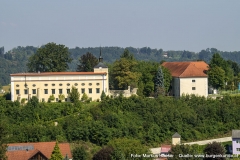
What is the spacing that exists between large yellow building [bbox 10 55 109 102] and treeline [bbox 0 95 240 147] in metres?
1.42

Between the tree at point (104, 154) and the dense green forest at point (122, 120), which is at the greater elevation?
the dense green forest at point (122, 120)

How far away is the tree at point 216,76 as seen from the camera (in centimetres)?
6166

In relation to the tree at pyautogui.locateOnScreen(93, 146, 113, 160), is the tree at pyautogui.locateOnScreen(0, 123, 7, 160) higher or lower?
higher

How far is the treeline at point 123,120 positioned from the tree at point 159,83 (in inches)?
53.8

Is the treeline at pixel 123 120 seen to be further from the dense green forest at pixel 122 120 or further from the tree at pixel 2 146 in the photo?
the tree at pixel 2 146

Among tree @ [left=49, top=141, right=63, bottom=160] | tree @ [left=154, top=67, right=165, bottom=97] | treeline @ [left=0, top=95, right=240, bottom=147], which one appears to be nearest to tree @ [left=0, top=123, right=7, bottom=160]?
tree @ [left=49, top=141, right=63, bottom=160]

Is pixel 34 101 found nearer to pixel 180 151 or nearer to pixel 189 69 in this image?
pixel 189 69

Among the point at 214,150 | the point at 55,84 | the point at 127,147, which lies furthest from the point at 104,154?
the point at 55,84

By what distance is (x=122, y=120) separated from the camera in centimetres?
5569

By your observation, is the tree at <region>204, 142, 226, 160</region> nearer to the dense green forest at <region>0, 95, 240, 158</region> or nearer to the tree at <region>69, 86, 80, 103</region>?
the dense green forest at <region>0, 95, 240, 158</region>

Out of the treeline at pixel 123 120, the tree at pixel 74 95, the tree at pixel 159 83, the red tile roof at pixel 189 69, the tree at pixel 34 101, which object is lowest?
the treeline at pixel 123 120

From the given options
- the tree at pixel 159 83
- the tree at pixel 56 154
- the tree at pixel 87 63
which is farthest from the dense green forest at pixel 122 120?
the tree at pixel 87 63

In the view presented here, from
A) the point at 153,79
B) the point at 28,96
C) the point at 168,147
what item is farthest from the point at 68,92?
the point at 168,147

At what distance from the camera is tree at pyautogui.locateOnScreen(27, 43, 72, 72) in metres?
64.6
